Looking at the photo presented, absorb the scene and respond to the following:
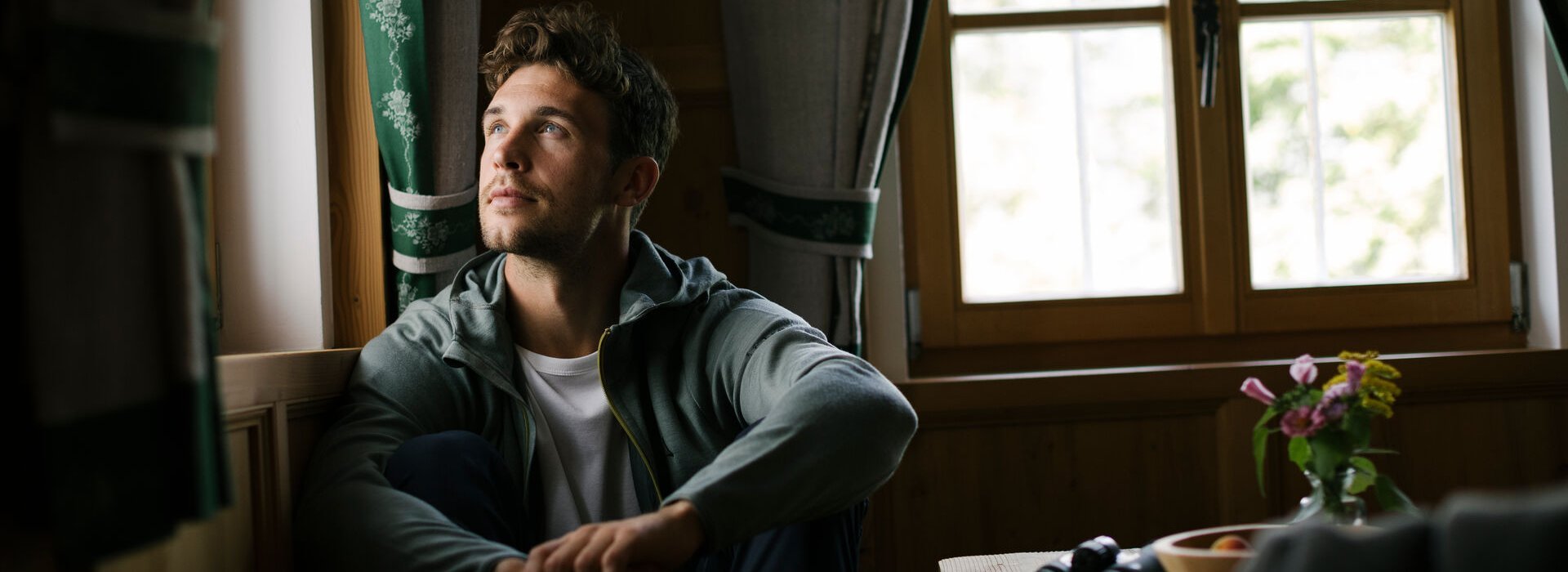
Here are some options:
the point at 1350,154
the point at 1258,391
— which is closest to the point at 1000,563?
the point at 1258,391

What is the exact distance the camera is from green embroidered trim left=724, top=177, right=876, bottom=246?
6.98ft

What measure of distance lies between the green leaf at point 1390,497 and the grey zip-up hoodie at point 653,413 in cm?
56

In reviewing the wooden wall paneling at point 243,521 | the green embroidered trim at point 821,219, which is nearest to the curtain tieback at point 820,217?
the green embroidered trim at point 821,219

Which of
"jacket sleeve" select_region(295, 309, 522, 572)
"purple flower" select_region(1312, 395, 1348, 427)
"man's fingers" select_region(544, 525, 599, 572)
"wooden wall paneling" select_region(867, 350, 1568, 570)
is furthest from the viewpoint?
"wooden wall paneling" select_region(867, 350, 1568, 570)

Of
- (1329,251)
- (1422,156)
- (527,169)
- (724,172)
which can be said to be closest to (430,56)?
(527,169)

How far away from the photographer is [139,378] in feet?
1.59

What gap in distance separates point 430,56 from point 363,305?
0.41 m

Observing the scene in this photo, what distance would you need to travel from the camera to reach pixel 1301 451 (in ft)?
4.29

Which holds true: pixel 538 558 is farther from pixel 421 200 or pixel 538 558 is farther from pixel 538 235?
pixel 421 200

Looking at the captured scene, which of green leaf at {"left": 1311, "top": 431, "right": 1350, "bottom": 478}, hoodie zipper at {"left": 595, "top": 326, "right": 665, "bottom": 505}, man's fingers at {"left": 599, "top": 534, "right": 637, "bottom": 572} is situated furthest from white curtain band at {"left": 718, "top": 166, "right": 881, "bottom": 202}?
man's fingers at {"left": 599, "top": 534, "right": 637, "bottom": 572}

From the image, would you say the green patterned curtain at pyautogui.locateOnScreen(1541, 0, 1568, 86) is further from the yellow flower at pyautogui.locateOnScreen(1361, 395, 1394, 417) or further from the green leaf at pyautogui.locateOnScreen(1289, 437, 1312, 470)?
the green leaf at pyautogui.locateOnScreen(1289, 437, 1312, 470)

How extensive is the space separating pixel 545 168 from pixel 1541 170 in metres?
2.04

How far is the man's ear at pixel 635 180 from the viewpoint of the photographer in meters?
1.75

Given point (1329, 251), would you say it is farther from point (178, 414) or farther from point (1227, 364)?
point (178, 414)
